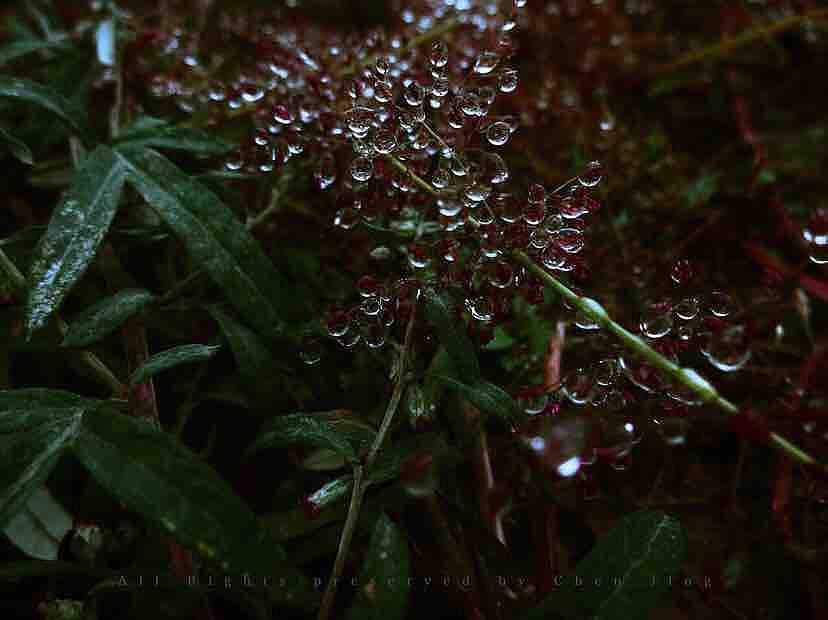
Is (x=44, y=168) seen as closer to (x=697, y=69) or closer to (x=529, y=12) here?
(x=529, y=12)

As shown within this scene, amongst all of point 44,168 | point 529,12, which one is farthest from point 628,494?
point 529,12

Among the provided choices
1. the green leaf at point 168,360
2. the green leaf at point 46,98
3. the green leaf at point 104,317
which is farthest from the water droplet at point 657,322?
the green leaf at point 46,98

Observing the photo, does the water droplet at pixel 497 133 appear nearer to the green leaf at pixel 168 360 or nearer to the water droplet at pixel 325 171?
the water droplet at pixel 325 171

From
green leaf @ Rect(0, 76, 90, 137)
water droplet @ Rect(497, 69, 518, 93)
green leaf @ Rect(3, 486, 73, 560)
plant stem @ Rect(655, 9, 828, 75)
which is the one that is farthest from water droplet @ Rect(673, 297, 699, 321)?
plant stem @ Rect(655, 9, 828, 75)

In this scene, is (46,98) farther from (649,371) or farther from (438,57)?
(649,371)

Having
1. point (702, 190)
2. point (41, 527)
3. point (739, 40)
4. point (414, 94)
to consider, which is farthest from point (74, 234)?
point (739, 40)

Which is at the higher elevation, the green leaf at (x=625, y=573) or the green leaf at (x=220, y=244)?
the green leaf at (x=220, y=244)
